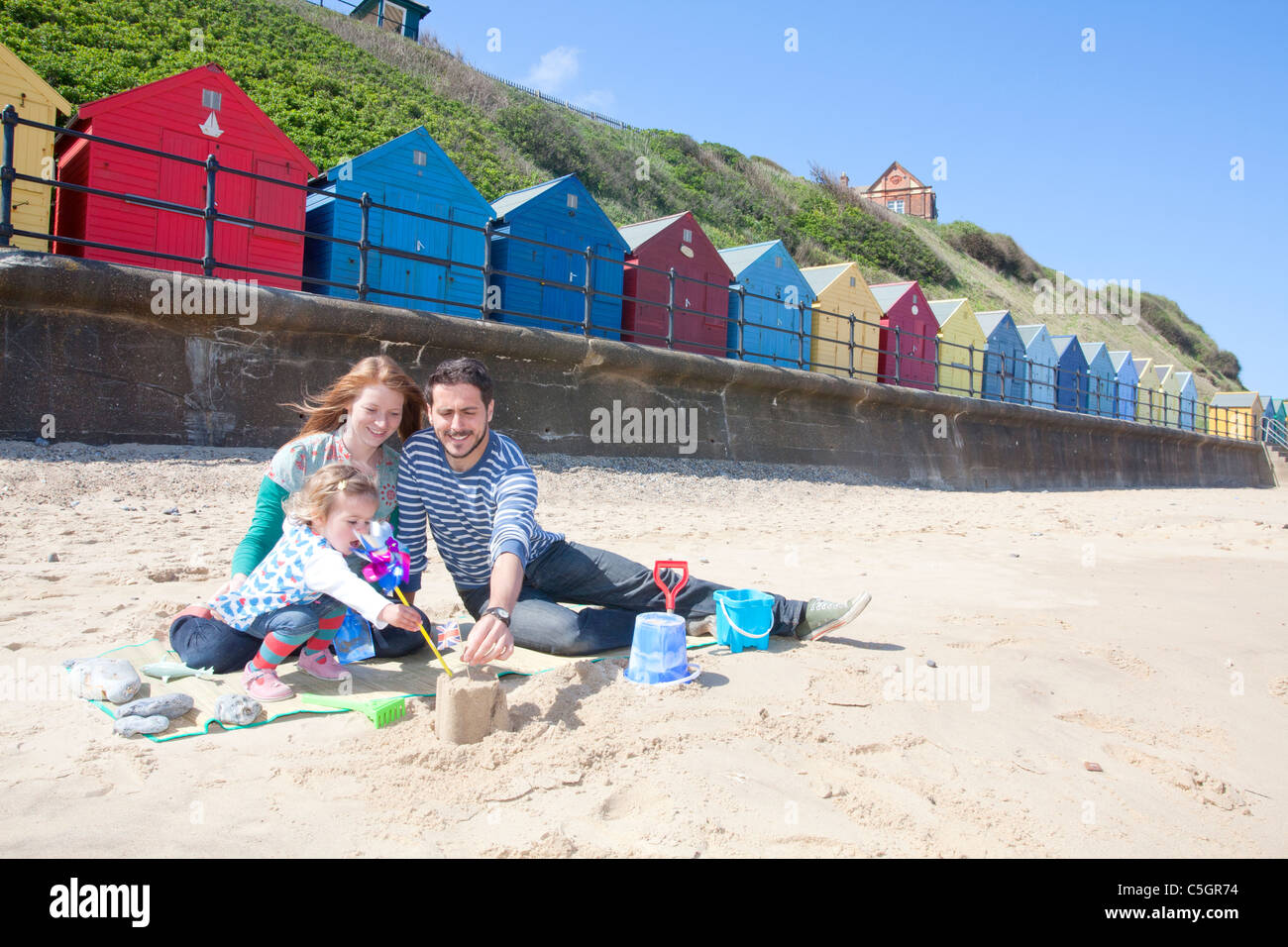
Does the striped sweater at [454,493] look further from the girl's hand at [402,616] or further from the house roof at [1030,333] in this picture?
the house roof at [1030,333]

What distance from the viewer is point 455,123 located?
64.1 ft

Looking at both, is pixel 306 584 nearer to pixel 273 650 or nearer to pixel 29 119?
pixel 273 650

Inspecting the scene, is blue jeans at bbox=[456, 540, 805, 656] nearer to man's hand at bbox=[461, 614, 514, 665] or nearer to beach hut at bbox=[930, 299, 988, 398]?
man's hand at bbox=[461, 614, 514, 665]

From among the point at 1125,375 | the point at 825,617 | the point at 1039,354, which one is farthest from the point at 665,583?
the point at 1125,375

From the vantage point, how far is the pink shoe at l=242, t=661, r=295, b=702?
7.30 feet

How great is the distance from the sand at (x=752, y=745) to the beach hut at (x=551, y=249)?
8.00 m

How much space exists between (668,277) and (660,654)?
436 inches

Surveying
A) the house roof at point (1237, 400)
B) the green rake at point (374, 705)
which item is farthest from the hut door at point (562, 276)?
the house roof at point (1237, 400)

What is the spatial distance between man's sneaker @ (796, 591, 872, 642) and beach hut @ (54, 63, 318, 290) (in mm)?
8003

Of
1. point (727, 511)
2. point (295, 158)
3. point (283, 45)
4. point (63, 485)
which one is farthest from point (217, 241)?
point (283, 45)

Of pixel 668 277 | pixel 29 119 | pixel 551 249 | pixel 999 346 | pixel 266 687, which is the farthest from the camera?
pixel 999 346

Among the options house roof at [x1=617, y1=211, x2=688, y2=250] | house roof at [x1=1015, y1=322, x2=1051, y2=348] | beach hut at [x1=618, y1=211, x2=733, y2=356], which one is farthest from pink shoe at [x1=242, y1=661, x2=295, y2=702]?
house roof at [x1=1015, y1=322, x2=1051, y2=348]

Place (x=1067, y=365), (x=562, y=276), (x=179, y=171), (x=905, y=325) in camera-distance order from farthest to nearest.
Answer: (x=1067, y=365) < (x=905, y=325) < (x=562, y=276) < (x=179, y=171)

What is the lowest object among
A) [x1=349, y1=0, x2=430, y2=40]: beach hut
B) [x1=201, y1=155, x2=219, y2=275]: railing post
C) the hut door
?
[x1=201, y1=155, x2=219, y2=275]: railing post
